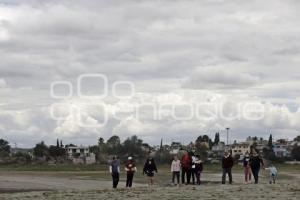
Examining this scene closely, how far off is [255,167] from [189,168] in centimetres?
299

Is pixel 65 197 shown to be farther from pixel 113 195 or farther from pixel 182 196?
pixel 182 196

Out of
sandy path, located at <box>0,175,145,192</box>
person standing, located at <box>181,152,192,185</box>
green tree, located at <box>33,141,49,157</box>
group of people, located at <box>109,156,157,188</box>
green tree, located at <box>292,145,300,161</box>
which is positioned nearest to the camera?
group of people, located at <box>109,156,157,188</box>

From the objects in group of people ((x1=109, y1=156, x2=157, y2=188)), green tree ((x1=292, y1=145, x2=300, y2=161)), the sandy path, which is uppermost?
green tree ((x1=292, y1=145, x2=300, y2=161))

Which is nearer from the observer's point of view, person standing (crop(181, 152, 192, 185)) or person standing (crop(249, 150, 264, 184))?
person standing (crop(181, 152, 192, 185))

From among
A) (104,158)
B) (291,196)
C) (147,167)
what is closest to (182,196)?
(291,196)

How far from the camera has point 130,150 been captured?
424 ft

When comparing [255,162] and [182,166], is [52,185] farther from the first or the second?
[255,162]

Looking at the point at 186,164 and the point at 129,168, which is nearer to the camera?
the point at 129,168

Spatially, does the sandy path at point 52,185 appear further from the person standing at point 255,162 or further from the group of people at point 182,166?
the person standing at point 255,162

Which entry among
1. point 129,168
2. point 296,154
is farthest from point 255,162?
point 296,154

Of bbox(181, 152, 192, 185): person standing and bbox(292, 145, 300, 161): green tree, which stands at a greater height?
bbox(292, 145, 300, 161): green tree

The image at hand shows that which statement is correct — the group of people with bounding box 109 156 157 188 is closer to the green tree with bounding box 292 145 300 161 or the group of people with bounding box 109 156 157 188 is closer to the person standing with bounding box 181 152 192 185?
the person standing with bounding box 181 152 192 185


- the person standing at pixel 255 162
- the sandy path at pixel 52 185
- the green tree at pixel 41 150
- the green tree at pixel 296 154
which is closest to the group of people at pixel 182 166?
the person standing at pixel 255 162


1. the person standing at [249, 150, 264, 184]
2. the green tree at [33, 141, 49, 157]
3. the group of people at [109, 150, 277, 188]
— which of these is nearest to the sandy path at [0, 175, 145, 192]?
the group of people at [109, 150, 277, 188]
